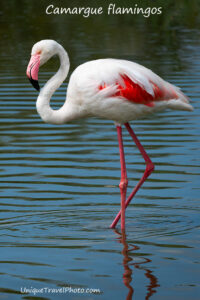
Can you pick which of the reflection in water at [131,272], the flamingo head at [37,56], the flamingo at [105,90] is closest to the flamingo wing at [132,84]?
the flamingo at [105,90]

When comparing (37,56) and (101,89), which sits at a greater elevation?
(37,56)

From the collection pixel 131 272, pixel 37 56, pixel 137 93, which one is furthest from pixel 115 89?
pixel 131 272

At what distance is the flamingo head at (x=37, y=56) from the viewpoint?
699 cm

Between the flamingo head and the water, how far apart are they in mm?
1280

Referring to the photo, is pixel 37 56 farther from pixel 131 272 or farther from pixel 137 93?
pixel 131 272

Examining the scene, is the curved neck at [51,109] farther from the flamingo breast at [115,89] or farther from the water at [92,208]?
the water at [92,208]

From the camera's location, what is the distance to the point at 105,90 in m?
6.83

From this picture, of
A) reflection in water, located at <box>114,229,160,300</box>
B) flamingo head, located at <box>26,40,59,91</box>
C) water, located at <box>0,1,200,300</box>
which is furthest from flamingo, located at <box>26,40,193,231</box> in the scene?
reflection in water, located at <box>114,229,160,300</box>

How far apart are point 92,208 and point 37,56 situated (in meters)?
1.54

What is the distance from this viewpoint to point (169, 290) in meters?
5.41

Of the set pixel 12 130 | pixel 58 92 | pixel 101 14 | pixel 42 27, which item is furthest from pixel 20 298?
pixel 101 14

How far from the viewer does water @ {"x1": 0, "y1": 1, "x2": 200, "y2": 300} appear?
18.5ft

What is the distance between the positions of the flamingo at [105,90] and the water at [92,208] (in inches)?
17.2

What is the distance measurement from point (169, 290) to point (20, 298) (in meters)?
1.03
